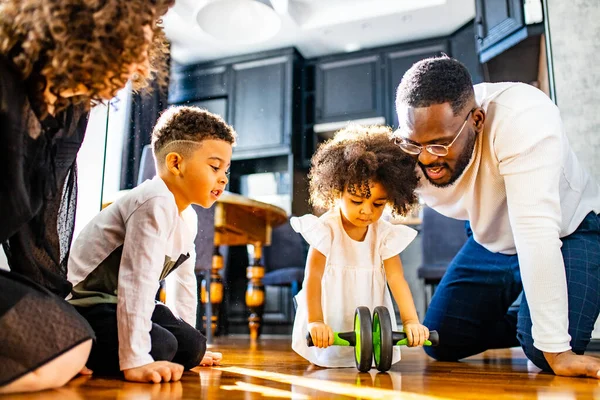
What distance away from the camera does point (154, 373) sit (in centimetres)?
101

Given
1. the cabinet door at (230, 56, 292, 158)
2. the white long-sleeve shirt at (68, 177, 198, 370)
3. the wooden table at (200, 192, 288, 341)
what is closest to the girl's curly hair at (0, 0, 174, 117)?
the white long-sleeve shirt at (68, 177, 198, 370)

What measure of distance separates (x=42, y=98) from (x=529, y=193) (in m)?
0.94

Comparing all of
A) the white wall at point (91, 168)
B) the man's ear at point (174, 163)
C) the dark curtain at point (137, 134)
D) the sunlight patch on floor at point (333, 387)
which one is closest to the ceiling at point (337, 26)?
the dark curtain at point (137, 134)

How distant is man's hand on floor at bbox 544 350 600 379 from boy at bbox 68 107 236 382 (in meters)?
0.74

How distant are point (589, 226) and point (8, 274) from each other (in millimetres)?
1279

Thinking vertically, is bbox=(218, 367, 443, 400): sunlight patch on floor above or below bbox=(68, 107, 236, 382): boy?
below

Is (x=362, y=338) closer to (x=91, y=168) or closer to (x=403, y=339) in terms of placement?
(x=403, y=339)

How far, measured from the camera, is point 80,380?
105cm

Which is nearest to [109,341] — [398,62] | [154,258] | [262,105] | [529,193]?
[154,258]

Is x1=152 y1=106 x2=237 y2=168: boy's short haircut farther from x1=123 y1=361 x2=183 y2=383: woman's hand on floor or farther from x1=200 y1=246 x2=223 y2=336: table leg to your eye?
x1=200 y1=246 x2=223 y2=336: table leg

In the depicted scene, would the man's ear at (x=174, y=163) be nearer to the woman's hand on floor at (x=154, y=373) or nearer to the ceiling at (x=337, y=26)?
the woman's hand on floor at (x=154, y=373)

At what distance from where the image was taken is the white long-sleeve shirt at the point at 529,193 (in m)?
1.18

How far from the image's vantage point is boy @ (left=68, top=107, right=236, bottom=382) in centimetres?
104

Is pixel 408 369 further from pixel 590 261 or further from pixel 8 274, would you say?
pixel 8 274
